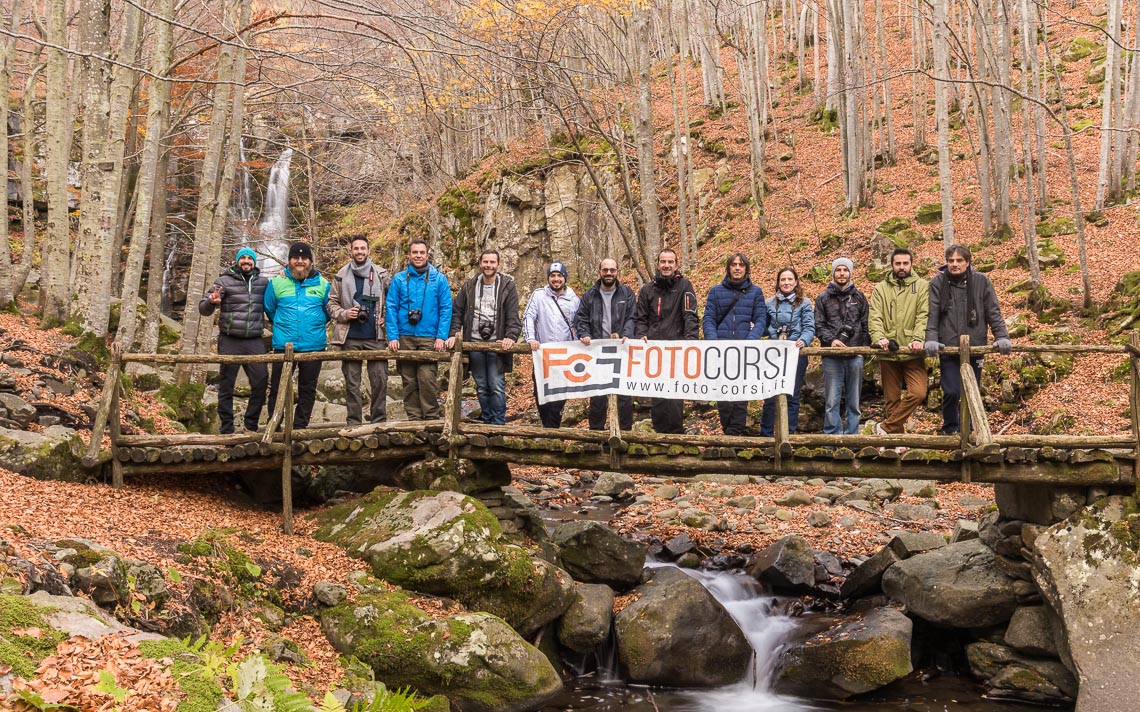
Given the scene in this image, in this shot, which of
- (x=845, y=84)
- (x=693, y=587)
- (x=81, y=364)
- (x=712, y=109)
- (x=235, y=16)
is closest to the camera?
(x=693, y=587)

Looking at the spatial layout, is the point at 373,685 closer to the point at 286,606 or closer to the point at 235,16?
the point at 286,606

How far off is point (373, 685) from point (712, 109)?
26176 mm

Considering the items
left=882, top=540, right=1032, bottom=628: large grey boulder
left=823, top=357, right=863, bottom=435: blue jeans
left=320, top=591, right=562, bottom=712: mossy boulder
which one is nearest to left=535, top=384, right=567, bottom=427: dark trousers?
left=320, top=591, right=562, bottom=712: mossy boulder

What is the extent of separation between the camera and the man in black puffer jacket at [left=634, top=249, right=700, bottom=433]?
963 cm

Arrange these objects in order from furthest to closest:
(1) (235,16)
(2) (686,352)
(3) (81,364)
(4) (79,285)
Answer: (1) (235,16)
(4) (79,285)
(3) (81,364)
(2) (686,352)

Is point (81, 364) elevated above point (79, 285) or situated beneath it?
situated beneath

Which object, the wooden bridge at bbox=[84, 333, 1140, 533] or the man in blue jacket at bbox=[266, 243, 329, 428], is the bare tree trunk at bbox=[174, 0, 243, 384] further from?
the wooden bridge at bbox=[84, 333, 1140, 533]

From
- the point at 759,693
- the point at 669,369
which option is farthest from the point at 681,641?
the point at 669,369

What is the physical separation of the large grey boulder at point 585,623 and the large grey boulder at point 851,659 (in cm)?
201

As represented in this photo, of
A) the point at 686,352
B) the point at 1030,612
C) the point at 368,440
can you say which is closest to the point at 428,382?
the point at 368,440

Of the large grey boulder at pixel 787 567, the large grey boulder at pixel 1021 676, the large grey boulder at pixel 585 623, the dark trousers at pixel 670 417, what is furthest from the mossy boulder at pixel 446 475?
the large grey boulder at pixel 1021 676

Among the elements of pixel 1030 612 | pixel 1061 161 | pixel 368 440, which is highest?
pixel 1061 161

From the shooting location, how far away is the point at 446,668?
750 centimetres

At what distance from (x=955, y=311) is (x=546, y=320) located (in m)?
4.52
